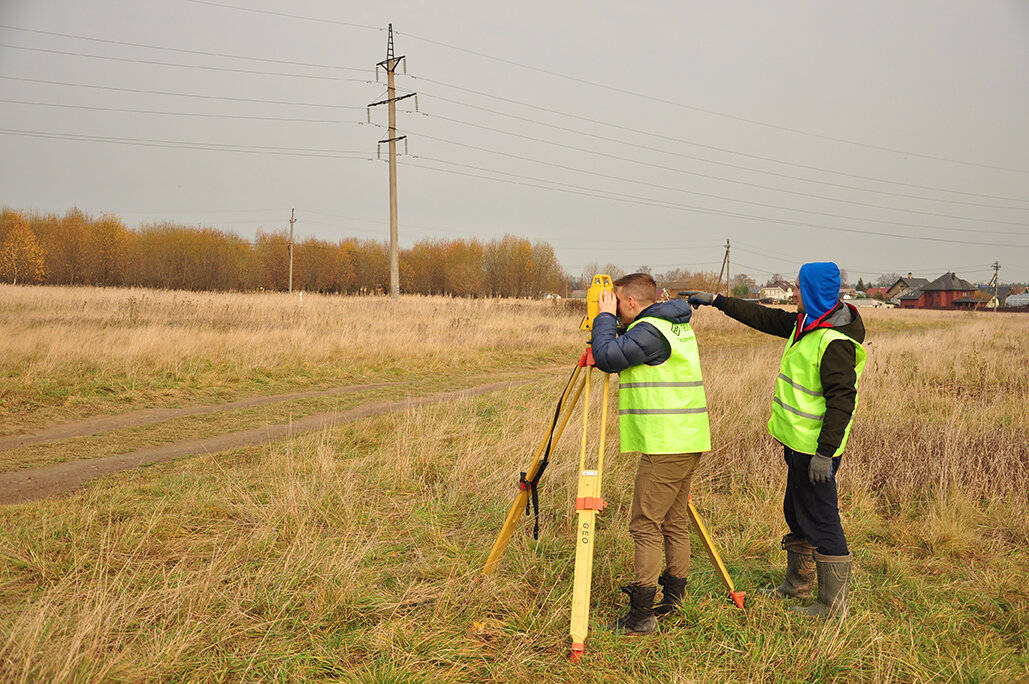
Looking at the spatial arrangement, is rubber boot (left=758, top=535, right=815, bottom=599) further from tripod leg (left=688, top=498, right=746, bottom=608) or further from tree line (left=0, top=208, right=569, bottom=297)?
tree line (left=0, top=208, right=569, bottom=297)

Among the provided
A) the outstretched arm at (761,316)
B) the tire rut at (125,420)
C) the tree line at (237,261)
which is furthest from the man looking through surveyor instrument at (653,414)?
the tree line at (237,261)

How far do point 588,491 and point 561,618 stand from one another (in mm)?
793

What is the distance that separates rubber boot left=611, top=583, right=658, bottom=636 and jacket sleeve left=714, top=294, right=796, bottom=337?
1.91 metres

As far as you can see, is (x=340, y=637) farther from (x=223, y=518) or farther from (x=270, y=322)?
(x=270, y=322)

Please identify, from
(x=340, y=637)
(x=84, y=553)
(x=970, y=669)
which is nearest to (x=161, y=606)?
(x=340, y=637)

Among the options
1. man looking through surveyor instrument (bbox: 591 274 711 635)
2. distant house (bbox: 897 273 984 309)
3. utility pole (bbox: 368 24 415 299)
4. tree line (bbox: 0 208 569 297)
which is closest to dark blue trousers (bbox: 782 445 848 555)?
man looking through surveyor instrument (bbox: 591 274 711 635)

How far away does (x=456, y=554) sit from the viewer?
4.22m

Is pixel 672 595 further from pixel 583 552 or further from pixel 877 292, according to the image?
pixel 877 292

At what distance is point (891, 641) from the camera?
3234 millimetres

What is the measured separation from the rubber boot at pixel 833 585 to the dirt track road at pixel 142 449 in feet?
18.2

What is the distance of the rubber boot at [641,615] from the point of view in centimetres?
332

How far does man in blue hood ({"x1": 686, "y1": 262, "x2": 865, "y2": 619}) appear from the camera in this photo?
348 centimetres

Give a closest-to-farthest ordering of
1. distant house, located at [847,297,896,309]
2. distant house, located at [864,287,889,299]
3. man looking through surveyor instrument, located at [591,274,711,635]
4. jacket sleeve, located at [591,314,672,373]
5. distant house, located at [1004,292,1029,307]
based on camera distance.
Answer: jacket sleeve, located at [591,314,672,373], man looking through surveyor instrument, located at [591,274,711,635], distant house, located at [847,297,896,309], distant house, located at [1004,292,1029,307], distant house, located at [864,287,889,299]

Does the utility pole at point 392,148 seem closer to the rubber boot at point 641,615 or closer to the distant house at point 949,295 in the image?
the rubber boot at point 641,615
